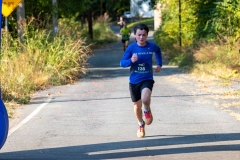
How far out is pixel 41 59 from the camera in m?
21.9

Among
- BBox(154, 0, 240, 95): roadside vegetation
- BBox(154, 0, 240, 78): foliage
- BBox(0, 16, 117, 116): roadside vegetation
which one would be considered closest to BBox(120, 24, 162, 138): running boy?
BBox(154, 0, 240, 95): roadside vegetation

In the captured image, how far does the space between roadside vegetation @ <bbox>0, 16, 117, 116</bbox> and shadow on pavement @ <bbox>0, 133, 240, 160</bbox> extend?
8216mm

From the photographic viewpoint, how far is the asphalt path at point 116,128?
8758mm

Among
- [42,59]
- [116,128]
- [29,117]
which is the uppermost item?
[116,128]

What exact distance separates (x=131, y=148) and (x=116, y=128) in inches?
84.6

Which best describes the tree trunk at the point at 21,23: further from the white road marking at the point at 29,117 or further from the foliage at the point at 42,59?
the white road marking at the point at 29,117

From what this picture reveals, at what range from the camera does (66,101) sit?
52.4ft

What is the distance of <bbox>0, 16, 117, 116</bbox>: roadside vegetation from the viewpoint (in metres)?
18.9

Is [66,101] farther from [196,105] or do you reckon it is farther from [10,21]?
[10,21]

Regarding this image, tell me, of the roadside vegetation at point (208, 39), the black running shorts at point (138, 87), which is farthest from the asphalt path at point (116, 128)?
the roadside vegetation at point (208, 39)

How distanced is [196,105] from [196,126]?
322cm

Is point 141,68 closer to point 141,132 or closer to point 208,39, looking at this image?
point 141,132

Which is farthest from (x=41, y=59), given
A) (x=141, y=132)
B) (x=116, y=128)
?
(x=141, y=132)

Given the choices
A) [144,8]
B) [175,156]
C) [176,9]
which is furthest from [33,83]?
[144,8]
